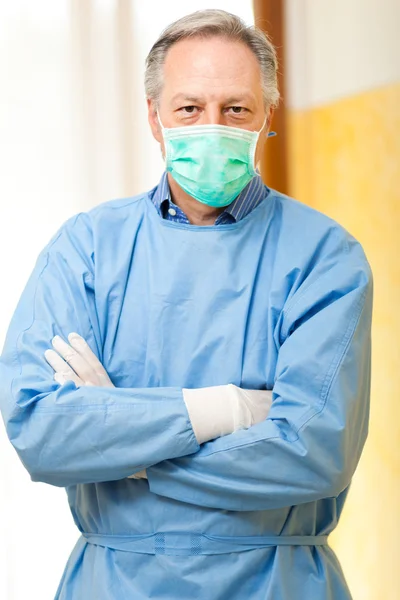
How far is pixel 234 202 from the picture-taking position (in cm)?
180

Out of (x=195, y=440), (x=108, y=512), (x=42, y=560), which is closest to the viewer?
(x=195, y=440)

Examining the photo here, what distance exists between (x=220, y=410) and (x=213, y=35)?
2.32ft

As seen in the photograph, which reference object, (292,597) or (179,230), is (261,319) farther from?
(292,597)

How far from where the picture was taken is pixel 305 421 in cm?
155

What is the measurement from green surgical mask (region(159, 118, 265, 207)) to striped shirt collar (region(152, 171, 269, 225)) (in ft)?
0.16

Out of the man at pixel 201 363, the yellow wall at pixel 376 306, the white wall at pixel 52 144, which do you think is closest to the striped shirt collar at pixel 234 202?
the man at pixel 201 363

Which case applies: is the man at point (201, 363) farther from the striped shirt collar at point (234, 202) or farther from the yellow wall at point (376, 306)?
the yellow wall at point (376, 306)

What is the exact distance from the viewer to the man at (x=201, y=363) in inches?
61.4

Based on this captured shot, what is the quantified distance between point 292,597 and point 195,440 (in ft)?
1.12

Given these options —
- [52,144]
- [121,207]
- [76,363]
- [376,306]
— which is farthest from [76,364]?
[376,306]

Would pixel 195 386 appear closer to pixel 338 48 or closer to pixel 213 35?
pixel 213 35

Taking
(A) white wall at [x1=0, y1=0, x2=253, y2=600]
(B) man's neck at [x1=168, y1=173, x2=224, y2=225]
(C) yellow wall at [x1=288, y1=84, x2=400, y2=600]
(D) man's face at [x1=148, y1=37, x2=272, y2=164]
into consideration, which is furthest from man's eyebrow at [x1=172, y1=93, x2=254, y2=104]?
(C) yellow wall at [x1=288, y1=84, x2=400, y2=600]

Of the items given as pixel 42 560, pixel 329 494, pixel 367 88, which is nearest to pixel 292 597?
pixel 329 494

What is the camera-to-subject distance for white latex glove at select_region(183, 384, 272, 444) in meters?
1.57
